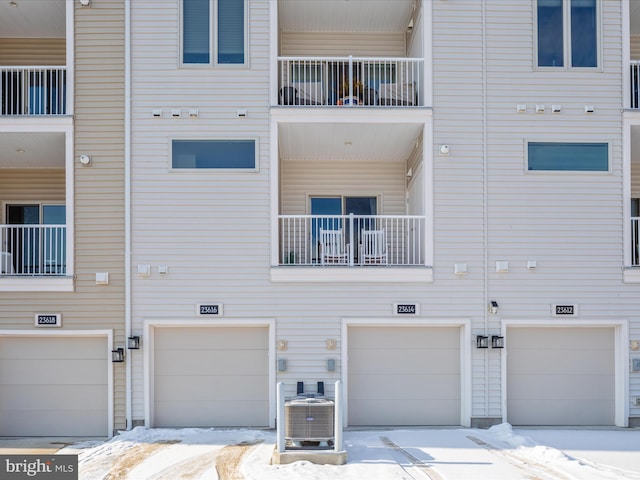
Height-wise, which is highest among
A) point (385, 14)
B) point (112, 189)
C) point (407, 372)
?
point (385, 14)

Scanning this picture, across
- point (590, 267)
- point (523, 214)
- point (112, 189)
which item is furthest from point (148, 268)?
point (590, 267)

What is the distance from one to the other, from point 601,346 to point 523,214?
8.84 feet

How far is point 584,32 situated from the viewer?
33.6 ft

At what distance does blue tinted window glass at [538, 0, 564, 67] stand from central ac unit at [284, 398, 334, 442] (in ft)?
23.2

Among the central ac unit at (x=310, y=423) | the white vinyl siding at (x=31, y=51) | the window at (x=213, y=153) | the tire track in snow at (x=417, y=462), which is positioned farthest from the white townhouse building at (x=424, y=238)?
the white vinyl siding at (x=31, y=51)

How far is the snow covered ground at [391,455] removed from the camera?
7246 mm

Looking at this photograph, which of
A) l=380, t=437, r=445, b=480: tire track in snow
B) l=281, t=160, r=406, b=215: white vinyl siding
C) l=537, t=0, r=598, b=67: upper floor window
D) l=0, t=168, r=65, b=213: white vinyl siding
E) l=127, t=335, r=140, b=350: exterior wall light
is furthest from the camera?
l=0, t=168, r=65, b=213: white vinyl siding

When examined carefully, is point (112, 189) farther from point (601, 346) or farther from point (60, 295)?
point (601, 346)

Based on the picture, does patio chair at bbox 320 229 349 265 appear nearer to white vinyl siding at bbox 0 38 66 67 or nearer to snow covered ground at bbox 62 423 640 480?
snow covered ground at bbox 62 423 640 480

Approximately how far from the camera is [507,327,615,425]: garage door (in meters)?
9.95

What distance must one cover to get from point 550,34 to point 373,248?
492 cm

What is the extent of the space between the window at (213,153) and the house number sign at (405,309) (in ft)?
11.3

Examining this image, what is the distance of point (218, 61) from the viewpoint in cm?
1006

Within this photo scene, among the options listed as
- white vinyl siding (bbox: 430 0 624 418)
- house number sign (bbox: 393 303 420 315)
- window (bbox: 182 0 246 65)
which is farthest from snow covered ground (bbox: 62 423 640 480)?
window (bbox: 182 0 246 65)
